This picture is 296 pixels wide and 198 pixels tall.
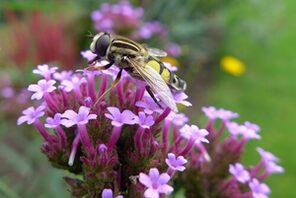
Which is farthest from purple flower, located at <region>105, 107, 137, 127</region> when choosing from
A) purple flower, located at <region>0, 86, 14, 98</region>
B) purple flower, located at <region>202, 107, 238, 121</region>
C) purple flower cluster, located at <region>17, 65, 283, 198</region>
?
purple flower, located at <region>0, 86, 14, 98</region>

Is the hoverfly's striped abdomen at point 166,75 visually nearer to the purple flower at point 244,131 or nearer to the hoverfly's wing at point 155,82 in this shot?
the hoverfly's wing at point 155,82

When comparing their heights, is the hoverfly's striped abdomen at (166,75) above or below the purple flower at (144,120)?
above

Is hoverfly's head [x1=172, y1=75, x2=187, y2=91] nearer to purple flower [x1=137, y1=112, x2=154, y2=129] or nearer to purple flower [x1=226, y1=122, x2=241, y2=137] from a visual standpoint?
purple flower [x1=137, y1=112, x2=154, y2=129]

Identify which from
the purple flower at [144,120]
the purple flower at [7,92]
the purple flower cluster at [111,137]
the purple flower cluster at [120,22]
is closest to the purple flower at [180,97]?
the purple flower cluster at [111,137]

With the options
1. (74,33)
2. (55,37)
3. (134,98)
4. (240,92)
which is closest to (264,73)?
(240,92)

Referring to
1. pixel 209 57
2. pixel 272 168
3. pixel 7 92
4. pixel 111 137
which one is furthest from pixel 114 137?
pixel 209 57
